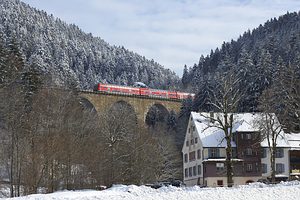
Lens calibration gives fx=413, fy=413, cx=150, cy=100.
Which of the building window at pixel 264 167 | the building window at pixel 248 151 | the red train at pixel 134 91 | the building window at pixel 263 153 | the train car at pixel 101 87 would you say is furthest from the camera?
the red train at pixel 134 91

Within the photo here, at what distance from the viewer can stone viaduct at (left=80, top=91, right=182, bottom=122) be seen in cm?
9275

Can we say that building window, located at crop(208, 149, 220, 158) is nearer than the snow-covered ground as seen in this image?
No

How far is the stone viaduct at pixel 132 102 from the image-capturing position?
3652 inches

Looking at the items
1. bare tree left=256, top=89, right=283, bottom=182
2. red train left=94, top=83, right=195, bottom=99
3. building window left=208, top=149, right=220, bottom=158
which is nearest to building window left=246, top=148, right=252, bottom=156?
building window left=208, top=149, right=220, bottom=158

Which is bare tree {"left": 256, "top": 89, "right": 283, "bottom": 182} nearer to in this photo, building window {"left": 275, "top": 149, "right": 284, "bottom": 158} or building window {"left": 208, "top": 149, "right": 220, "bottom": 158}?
building window {"left": 208, "top": 149, "right": 220, "bottom": 158}

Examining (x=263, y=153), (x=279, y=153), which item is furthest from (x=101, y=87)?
(x=279, y=153)

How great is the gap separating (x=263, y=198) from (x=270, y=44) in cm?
8611

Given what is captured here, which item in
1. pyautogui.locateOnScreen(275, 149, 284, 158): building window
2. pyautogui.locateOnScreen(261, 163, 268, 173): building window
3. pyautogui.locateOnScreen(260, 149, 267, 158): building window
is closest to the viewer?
pyautogui.locateOnScreen(261, 163, 268, 173): building window

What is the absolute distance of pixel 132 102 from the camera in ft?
335

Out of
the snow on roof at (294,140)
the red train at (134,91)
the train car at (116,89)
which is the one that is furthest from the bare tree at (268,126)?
the train car at (116,89)

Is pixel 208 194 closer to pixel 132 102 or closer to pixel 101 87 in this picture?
pixel 101 87

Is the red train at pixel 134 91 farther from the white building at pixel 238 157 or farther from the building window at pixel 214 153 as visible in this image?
the building window at pixel 214 153

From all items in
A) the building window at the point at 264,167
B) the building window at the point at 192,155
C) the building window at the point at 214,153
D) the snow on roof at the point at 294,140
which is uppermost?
the snow on roof at the point at 294,140

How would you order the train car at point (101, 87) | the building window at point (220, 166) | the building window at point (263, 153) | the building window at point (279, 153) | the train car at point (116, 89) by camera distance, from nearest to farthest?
the building window at point (220, 166) < the building window at point (279, 153) < the building window at point (263, 153) < the train car at point (101, 87) < the train car at point (116, 89)
